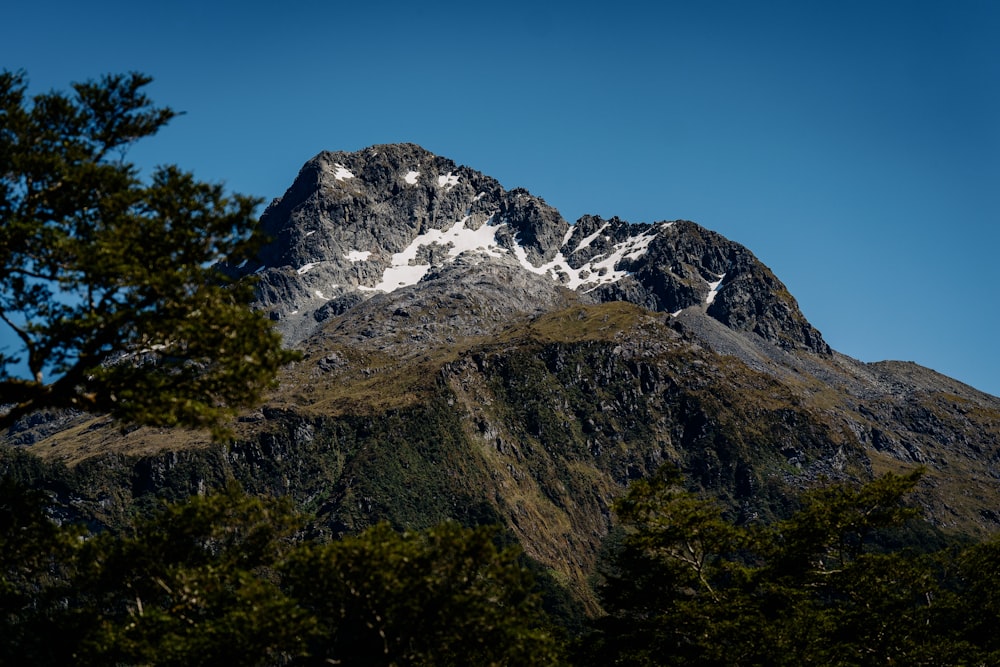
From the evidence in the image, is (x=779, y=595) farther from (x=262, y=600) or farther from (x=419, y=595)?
(x=262, y=600)

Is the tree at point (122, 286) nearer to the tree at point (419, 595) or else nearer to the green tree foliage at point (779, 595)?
the tree at point (419, 595)

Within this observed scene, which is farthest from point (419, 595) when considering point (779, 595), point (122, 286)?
point (779, 595)

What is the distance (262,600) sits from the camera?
2748 centimetres

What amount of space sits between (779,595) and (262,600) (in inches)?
1544

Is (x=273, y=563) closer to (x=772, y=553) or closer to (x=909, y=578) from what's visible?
(x=772, y=553)

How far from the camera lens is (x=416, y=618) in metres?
29.1

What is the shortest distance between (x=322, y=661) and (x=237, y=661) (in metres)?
3.35

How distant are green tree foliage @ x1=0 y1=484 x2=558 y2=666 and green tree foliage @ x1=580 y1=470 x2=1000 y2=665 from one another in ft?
71.4

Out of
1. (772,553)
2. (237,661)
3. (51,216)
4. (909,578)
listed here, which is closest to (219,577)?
(237,661)

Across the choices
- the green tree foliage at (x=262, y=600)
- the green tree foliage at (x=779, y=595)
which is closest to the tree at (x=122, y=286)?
the green tree foliage at (x=262, y=600)

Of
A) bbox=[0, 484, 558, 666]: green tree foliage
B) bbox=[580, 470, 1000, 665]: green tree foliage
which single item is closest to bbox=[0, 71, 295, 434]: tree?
bbox=[0, 484, 558, 666]: green tree foliage

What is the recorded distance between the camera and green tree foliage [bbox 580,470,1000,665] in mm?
47906

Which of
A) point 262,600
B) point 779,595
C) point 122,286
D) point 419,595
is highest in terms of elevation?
point 122,286

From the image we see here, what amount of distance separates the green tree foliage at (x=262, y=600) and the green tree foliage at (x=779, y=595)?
71.4ft
